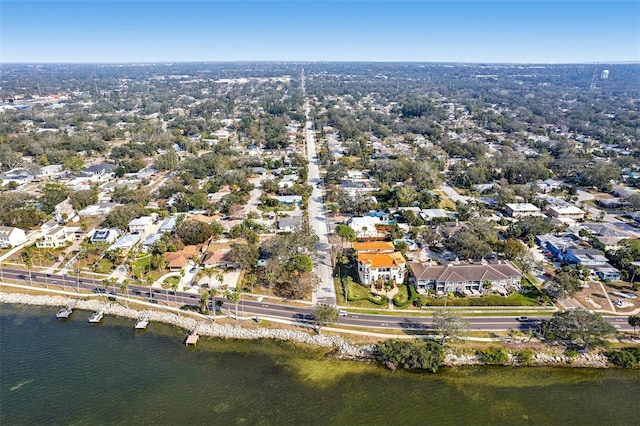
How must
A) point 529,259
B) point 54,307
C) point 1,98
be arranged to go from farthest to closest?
1. point 1,98
2. point 529,259
3. point 54,307

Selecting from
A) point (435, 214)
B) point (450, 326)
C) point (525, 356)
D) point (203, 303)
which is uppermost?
point (435, 214)

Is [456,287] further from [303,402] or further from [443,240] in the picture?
[303,402]

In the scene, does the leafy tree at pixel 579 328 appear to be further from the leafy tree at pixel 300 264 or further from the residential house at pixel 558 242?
the leafy tree at pixel 300 264

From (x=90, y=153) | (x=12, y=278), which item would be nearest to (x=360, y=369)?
(x=12, y=278)

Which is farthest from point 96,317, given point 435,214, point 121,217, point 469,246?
point 435,214

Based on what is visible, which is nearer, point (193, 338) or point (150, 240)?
point (193, 338)

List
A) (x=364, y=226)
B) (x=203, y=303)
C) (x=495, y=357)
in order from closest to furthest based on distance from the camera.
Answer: (x=495, y=357), (x=203, y=303), (x=364, y=226)

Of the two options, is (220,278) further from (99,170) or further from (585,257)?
(99,170)
